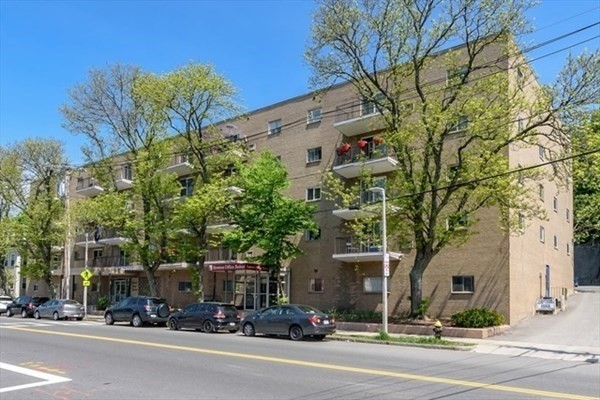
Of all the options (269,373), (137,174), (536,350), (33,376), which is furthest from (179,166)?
(269,373)

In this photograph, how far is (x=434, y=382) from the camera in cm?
1158

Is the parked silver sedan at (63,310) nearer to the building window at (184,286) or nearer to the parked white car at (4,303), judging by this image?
the building window at (184,286)

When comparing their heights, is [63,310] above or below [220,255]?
below

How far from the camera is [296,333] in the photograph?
2292 cm

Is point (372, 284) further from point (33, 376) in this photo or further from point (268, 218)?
point (33, 376)

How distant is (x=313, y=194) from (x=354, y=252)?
17.8ft

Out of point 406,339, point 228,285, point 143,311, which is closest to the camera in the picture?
point 406,339

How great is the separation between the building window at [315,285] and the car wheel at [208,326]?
10184 millimetres

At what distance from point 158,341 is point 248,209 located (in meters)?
12.3

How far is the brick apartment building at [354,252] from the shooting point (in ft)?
92.5

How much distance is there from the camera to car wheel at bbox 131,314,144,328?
3017 cm

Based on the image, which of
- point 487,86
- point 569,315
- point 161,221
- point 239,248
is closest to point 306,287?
point 239,248

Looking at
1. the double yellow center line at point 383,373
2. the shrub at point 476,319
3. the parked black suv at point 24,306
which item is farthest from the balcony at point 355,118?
the parked black suv at point 24,306

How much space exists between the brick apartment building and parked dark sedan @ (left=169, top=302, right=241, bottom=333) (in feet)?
21.0
